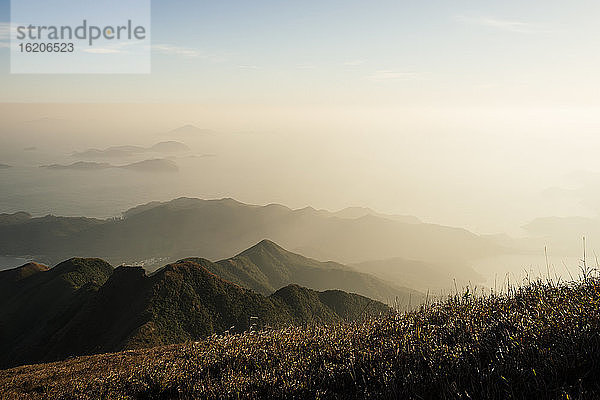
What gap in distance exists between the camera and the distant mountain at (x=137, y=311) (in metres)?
62.0

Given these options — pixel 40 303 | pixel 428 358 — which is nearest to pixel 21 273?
pixel 40 303

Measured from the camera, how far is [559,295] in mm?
6000

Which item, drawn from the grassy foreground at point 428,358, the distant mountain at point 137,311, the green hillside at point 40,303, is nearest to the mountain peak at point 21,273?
the green hillside at point 40,303

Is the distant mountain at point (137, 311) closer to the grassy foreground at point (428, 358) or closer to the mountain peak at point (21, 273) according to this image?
the mountain peak at point (21, 273)

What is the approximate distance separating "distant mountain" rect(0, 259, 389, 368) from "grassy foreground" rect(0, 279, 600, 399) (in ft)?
152

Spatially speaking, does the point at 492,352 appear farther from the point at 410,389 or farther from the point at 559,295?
the point at 559,295

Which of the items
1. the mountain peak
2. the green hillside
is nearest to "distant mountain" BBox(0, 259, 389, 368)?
the green hillside

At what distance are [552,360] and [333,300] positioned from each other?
99.6 meters

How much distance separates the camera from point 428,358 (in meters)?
4.58

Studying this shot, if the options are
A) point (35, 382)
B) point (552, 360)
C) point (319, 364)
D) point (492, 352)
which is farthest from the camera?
point (35, 382)

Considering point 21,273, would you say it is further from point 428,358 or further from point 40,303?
point 428,358

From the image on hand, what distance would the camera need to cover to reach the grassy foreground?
3.75 m

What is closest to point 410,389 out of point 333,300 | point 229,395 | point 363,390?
point 363,390

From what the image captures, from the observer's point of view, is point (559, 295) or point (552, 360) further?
point (559, 295)
